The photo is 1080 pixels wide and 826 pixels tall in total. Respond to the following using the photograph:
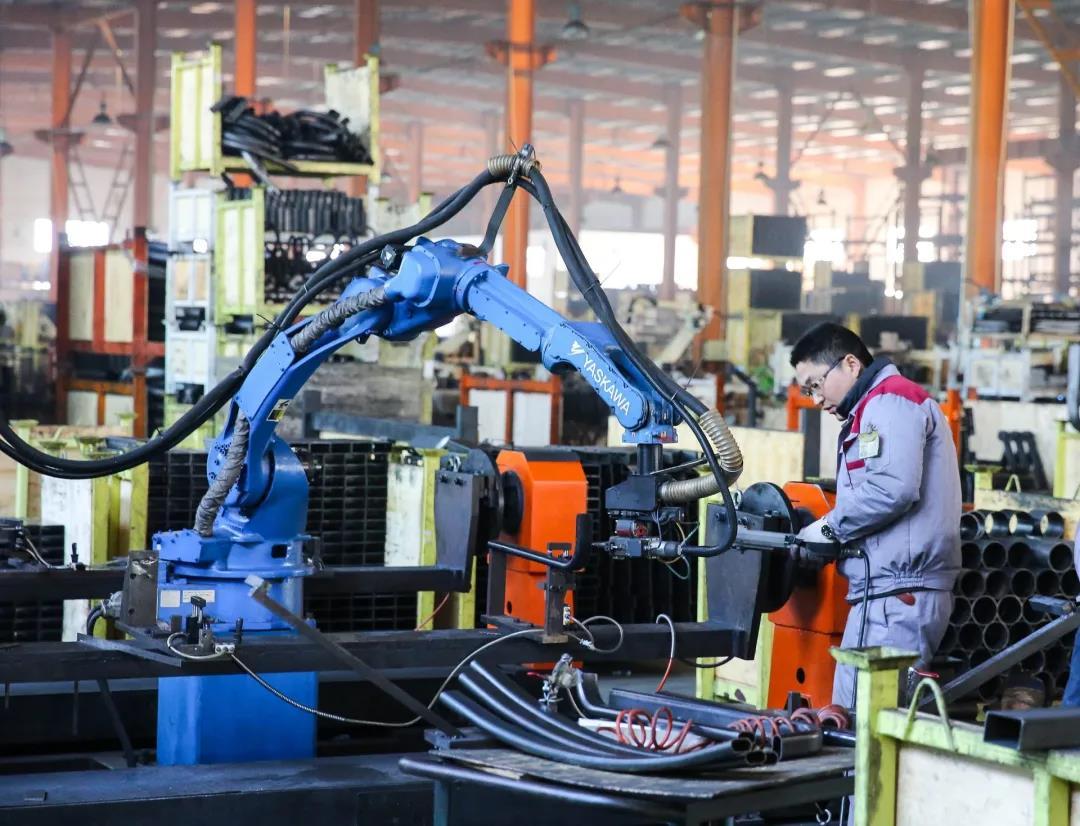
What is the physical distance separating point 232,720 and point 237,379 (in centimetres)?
104

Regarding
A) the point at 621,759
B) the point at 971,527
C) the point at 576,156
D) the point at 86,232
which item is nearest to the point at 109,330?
the point at 971,527

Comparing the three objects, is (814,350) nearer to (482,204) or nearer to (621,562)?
(621,562)

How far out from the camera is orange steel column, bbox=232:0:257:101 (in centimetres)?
2091

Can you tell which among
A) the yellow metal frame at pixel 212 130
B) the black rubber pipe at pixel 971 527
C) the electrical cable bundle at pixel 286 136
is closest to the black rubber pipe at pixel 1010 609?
the black rubber pipe at pixel 971 527

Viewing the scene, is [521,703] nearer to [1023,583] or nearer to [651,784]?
[651,784]

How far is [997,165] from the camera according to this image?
16.8m

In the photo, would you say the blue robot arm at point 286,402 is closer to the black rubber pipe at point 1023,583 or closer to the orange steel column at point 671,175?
the black rubber pipe at point 1023,583

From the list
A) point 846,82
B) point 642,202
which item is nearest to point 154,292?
point 846,82

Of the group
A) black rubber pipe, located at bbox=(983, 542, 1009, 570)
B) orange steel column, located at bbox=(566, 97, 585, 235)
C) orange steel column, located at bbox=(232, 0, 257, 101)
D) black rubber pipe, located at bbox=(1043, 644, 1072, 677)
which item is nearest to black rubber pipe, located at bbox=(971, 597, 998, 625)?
black rubber pipe, located at bbox=(983, 542, 1009, 570)

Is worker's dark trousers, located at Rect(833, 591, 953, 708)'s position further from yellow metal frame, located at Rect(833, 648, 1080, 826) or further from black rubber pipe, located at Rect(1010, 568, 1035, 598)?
yellow metal frame, located at Rect(833, 648, 1080, 826)

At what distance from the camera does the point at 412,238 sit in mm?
4555

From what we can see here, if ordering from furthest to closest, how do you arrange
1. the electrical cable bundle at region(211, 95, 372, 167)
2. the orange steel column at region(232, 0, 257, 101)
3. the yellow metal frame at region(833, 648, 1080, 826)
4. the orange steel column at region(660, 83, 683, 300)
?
the orange steel column at region(660, 83, 683, 300)
the orange steel column at region(232, 0, 257, 101)
the electrical cable bundle at region(211, 95, 372, 167)
the yellow metal frame at region(833, 648, 1080, 826)

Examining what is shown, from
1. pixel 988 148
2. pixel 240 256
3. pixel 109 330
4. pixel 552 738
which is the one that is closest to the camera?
pixel 552 738

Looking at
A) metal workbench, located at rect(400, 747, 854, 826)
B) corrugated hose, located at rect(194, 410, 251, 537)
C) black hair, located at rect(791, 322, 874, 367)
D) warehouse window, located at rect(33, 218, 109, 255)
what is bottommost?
metal workbench, located at rect(400, 747, 854, 826)
